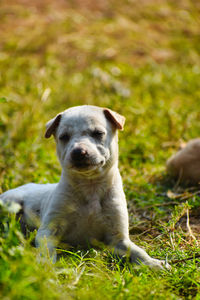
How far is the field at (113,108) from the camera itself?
2.65 m

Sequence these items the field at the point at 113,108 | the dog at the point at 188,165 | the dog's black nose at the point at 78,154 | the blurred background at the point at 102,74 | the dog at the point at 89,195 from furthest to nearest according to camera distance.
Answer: the blurred background at the point at 102,74 → the dog at the point at 188,165 → the dog at the point at 89,195 → the dog's black nose at the point at 78,154 → the field at the point at 113,108

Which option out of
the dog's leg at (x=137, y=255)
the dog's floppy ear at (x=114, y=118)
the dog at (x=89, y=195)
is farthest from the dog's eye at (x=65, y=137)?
the dog's leg at (x=137, y=255)

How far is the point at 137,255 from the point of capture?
323cm

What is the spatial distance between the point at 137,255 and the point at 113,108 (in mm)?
4470

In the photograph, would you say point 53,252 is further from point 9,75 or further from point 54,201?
point 9,75

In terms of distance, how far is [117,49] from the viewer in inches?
439

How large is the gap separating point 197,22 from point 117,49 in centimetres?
383

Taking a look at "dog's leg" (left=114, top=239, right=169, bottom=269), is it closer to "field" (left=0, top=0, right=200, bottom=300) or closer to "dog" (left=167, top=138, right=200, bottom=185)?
"field" (left=0, top=0, right=200, bottom=300)

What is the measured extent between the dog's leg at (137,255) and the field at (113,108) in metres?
0.09

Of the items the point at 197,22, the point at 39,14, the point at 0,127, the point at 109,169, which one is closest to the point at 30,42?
the point at 39,14

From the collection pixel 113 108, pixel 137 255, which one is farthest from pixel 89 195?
pixel 113 108

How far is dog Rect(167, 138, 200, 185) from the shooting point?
526 centimetres

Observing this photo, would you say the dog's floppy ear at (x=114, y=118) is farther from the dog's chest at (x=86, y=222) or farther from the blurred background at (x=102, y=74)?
the blurred background at (x=102, y=74)

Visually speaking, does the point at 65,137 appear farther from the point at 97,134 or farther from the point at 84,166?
the point at 84,166
